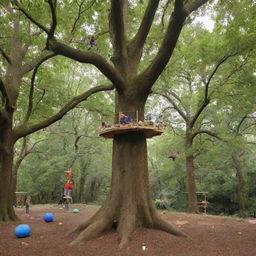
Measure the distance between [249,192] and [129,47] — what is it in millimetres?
19826

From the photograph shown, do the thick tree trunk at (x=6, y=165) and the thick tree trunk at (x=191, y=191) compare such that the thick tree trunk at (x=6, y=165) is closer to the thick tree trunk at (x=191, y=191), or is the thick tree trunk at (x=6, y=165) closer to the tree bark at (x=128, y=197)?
the tree bark at (x=128, y=197)

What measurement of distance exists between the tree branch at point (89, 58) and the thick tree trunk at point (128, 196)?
2.26 ft

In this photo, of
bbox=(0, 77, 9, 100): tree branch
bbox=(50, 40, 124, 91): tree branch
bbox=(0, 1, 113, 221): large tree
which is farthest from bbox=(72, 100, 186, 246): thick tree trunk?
bbox=(0, 77, 9, 100): tree branch

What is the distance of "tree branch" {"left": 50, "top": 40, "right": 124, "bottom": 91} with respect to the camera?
6.24 m

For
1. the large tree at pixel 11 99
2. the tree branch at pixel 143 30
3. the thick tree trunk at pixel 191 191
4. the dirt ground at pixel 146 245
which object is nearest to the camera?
the dirt ground at pixel 146 245

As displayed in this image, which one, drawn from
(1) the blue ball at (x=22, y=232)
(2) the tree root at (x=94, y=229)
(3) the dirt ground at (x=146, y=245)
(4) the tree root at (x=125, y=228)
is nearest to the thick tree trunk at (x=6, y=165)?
(3) the dirt ground at (x=146, y=245)

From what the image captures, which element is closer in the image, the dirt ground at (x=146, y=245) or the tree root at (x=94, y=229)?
the dirt ground at (x=146, y=245)

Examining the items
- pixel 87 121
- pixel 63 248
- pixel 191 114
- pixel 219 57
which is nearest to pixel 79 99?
pixel 219 57

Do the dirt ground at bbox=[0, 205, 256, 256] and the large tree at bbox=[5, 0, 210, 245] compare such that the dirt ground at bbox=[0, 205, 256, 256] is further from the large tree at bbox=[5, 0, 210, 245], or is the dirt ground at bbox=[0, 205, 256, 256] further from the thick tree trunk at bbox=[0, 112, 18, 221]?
the thick tree trunk at bbox=[0, 112, 18, 221]

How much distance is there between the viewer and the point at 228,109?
58.2 ft

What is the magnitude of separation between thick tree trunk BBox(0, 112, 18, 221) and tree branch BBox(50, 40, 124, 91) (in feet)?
16.3

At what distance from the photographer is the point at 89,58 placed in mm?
6652

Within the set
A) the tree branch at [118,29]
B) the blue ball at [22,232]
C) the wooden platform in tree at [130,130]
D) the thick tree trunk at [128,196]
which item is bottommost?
the blue ball at [22,232]

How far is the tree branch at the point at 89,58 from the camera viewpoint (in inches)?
246
